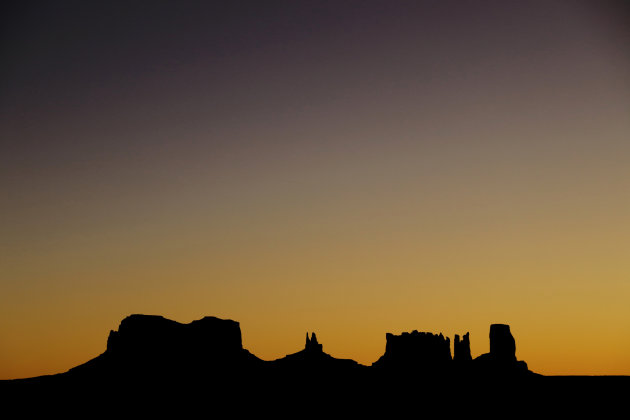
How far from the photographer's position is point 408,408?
149m

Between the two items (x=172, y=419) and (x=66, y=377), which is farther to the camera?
(x=66, y=377)

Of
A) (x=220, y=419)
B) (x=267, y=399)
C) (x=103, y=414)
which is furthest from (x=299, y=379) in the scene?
(x=103, y=414)

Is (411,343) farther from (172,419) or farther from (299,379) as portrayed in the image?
(172,419)

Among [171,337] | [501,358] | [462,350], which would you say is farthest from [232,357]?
[501,358]

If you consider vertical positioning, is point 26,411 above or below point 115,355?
below

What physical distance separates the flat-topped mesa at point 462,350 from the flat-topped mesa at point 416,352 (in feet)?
4.07

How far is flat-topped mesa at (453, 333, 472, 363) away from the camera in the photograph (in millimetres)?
169525

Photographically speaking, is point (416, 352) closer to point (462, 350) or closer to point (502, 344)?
point (462, 350)

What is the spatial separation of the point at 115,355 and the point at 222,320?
78.4 ft

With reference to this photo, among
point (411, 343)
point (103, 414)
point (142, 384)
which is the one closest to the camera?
point (103, 414)

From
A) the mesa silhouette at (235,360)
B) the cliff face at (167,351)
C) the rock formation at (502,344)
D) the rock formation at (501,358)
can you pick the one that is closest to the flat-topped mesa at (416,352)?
the mesa silhouette at (235,360)

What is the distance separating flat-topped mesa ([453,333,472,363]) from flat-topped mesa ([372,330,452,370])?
1.24m

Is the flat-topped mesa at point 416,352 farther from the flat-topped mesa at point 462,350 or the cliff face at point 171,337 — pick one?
the cliff face at point 171,337

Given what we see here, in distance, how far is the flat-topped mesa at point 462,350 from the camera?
170m
